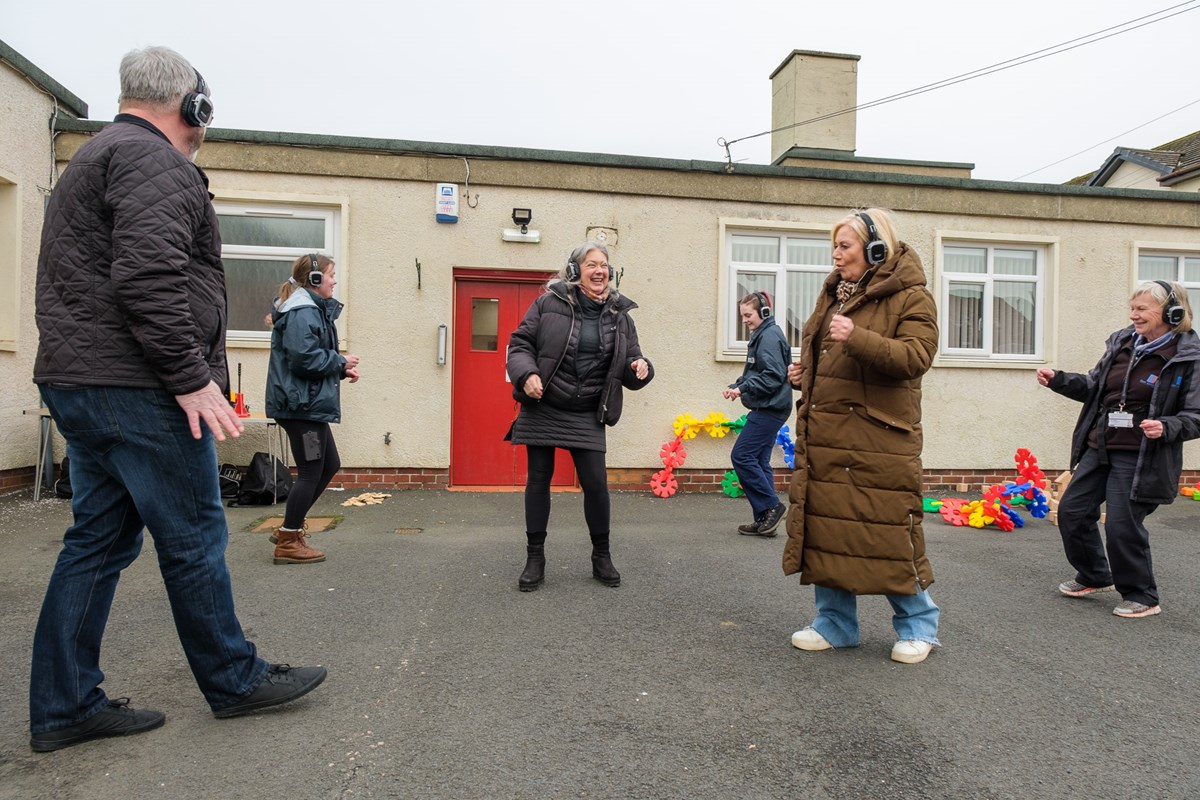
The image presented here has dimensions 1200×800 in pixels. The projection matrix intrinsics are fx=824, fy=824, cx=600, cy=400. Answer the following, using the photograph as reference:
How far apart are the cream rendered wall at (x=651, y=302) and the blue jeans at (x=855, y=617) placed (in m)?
5.05

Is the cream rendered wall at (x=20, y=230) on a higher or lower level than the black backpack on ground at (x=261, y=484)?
higher

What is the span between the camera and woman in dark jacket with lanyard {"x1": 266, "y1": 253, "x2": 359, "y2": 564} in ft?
16.7

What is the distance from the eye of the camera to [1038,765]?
2719 millimetres

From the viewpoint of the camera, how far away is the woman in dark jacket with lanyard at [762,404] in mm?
6461

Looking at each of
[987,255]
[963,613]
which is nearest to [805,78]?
[987,255]

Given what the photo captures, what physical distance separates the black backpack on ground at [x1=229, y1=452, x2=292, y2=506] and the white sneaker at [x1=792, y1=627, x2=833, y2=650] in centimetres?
546

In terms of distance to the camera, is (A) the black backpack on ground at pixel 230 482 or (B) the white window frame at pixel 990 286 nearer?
(A) the black backpack on ground at pixel 230 482

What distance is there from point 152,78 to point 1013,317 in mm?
9503

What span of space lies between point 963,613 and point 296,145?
735 centimetres

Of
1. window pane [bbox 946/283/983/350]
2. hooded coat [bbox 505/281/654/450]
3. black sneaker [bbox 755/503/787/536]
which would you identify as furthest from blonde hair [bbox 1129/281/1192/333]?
window pane [bbox 946/283/983/350]

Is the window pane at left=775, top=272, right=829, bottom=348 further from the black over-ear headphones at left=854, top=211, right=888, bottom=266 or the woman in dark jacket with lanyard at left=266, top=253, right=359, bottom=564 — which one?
the black over-ear headphones at left=854, top=211, right=888, bottom=266

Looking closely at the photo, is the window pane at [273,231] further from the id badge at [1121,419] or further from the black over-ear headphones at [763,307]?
the id badge at [1121,419]

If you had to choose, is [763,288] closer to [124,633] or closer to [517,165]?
[517,165]

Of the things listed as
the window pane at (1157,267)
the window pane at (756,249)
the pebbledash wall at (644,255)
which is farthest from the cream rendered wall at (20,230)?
the window pane at (1157,267)
